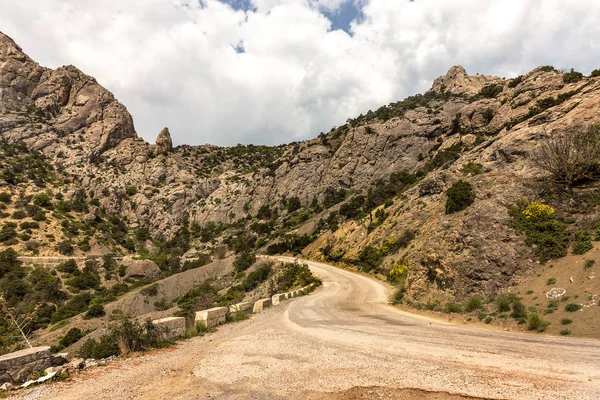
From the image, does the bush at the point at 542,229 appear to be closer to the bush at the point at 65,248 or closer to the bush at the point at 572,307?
the bush at the point at 572,307

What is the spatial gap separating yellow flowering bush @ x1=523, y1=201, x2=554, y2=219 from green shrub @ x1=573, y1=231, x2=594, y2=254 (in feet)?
5.44

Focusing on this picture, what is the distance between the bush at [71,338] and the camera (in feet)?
104

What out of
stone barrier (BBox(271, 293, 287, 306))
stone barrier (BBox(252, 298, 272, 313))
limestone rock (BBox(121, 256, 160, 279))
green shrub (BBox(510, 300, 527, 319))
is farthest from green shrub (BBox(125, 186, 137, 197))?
green shrub (BBox(510, 300, 527, 319))

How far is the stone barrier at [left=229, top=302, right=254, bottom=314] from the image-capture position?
15.8 metres

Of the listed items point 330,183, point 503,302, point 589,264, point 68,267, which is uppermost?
point 330,183

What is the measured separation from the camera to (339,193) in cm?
7581

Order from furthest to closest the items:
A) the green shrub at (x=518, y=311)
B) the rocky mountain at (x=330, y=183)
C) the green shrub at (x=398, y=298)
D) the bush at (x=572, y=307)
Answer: the green shrub at (x=398, y=298)
the rocky mountain at (x=330, y=183)
the green shrub at (x=518, y=311)
the bush at (x=572, y=307)

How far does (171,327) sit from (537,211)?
62.9 ft

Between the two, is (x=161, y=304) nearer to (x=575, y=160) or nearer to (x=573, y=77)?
(x=575, y=160)

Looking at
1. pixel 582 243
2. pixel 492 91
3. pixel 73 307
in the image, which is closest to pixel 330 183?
pixel 492 91

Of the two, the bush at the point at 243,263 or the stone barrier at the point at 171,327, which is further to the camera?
the bush at the point at 243,263

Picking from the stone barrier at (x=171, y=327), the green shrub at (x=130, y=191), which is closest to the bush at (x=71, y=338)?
the stone barrier at (x=171, y=327)

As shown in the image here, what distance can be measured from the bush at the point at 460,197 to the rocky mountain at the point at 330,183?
42 centimetres

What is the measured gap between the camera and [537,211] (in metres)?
16.4
